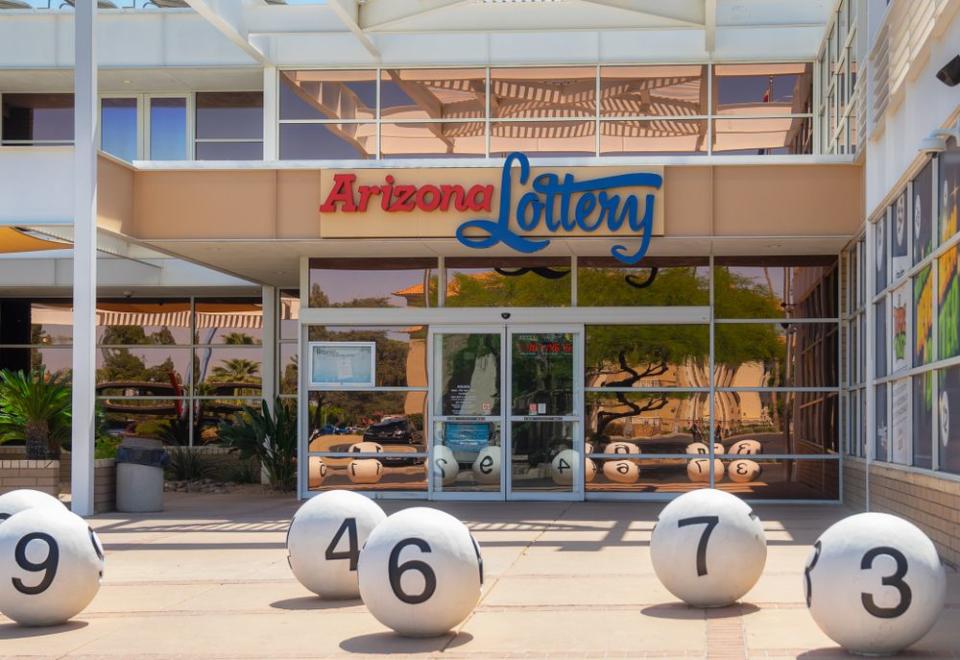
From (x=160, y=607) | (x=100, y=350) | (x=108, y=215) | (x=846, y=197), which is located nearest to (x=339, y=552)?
(x=160, y=607)

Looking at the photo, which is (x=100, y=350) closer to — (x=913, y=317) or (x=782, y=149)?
(x=782, y=149)

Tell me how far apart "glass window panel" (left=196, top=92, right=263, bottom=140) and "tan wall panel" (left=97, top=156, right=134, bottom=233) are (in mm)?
6749

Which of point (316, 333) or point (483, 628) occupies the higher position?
point (316, 333)

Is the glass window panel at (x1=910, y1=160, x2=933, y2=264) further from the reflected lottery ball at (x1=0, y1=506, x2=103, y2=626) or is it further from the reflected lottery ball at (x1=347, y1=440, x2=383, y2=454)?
the reflected lottery ball at (x1=347, y1=440, x2=383, y2=454)

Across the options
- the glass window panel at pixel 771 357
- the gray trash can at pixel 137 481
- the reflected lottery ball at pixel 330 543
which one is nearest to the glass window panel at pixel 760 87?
the glass window panel at pixel 771 357

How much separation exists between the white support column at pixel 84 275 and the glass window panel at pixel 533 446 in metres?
6.32

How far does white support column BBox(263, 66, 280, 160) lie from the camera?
2123cm

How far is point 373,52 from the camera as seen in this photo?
21.0 meters

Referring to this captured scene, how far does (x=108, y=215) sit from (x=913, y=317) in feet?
34.7

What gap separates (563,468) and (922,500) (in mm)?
7919

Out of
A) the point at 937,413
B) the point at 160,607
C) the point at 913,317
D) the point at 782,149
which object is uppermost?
the point at 782,149

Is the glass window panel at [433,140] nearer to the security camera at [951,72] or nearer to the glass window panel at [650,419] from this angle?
the glass window panel at [650,419]

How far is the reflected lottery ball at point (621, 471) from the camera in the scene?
68.3ft

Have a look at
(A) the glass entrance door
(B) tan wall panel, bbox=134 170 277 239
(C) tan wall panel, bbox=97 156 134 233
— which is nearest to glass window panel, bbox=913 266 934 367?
(A) the glass entrance door
